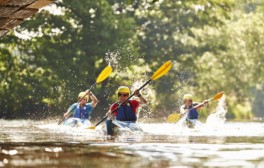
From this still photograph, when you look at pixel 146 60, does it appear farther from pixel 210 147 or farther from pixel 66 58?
pixel 210 147

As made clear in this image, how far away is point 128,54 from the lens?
32.8 meters

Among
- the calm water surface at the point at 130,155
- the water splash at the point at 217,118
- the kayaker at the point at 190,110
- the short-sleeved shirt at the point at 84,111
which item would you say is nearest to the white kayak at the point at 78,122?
the short-sleeved shirt at the point at 84,111

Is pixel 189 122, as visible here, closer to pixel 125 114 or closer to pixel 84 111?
pixel 84 111

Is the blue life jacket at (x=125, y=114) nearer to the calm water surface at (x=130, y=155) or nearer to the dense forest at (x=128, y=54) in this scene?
the calm water surface at (x=130, y=155)

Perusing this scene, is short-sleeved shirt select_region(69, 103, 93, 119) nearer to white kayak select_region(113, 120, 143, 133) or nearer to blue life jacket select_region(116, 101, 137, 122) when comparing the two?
blue life jacket select_region(116, 101, 137, 122)

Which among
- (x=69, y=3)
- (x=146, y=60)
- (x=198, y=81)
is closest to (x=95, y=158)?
(x=69, y=3)

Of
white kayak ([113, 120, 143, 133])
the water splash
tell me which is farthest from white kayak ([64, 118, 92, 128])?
the water splash

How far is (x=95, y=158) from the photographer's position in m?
8.02

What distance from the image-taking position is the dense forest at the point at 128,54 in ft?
107

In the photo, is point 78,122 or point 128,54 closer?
point 78,122

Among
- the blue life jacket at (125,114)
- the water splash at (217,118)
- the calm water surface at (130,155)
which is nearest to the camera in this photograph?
the calm water surface at (130,155)

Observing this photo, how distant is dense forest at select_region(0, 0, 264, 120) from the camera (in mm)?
32625

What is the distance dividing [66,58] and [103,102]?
304 cm

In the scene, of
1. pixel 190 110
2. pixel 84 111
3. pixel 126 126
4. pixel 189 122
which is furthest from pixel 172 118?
pixel 126 126
